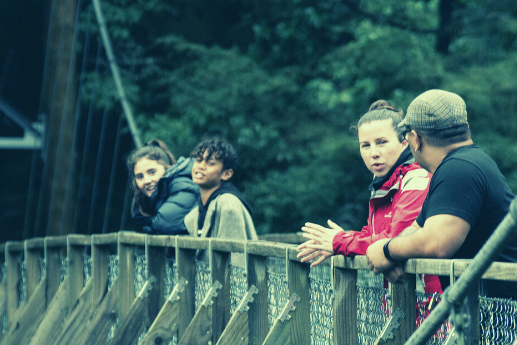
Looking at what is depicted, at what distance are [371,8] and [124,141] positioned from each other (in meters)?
4.60

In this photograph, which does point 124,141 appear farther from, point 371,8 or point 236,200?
point 236,200

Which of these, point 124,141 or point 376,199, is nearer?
point 376,199

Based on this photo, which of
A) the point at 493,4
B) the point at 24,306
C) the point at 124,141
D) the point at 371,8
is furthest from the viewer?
the point at 124,141

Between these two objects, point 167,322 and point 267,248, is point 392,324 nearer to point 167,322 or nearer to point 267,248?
point 267,248

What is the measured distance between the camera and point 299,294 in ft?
9.12

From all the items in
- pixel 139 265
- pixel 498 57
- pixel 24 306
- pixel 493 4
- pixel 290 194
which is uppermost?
pixel 493 4

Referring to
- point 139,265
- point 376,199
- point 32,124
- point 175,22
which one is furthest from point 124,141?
point 376,199

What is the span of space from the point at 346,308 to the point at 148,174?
96.2 inches

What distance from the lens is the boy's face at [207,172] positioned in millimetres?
4090

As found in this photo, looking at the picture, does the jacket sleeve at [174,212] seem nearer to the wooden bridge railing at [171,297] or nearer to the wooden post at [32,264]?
the wooden bridge railing at [171,297]

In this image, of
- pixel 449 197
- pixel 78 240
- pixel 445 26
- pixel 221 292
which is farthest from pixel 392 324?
pixel 445 26

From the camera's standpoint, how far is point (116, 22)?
12.0 meters

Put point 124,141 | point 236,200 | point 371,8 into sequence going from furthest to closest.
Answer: point 124,141, point 371,8, point 236,200

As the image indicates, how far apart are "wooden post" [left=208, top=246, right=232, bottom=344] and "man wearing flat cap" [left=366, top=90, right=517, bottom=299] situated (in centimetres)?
138
